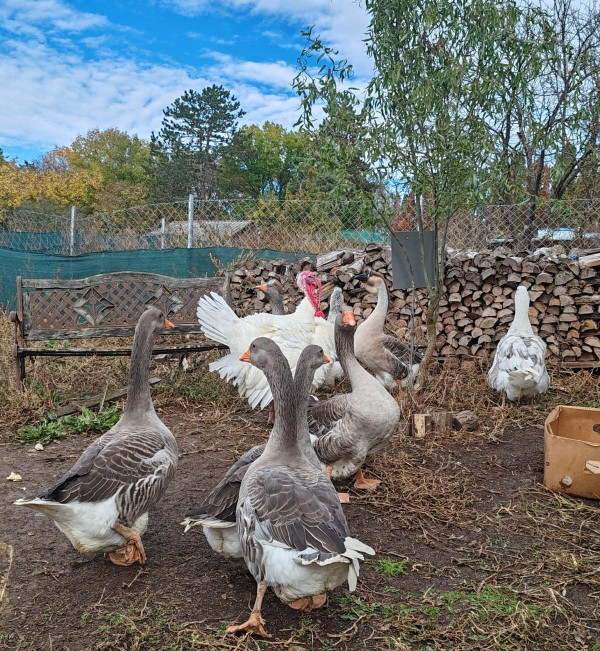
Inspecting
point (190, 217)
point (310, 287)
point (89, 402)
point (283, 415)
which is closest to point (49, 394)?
point (89, 402)

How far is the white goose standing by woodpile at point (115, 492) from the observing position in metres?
3.00

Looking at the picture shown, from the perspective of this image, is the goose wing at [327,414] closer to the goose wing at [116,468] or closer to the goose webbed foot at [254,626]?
the goose wing at [116,468]

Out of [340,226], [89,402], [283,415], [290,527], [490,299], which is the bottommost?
[89,402]

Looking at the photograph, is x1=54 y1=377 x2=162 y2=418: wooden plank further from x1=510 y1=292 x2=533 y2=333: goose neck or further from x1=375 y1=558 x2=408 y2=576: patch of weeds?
x1=510 y1=292 x2=533 y2=333: goose neck

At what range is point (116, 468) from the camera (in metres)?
3.19

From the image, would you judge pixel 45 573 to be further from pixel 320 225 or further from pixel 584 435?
pixel 320 225

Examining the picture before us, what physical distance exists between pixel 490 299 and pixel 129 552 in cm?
654

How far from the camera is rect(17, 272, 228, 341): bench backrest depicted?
684 centimetres

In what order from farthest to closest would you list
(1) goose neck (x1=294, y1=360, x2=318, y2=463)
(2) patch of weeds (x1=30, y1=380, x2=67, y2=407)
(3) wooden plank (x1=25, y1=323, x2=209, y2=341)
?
(3) wooden plank (x1=25, y1=323, x2=209, y2=341)
(2) patch of weeds (x1=30, y1=380, x2=67, y2=407)
(1) goose neck (x1=294, y1=360, x2=318, y2=463)

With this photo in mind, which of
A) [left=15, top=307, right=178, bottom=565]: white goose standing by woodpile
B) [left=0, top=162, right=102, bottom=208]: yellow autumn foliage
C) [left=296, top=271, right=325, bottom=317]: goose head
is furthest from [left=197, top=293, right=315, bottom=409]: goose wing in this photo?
[left=0, top=162, right=102, bottom=208]: yellow autumn foliage

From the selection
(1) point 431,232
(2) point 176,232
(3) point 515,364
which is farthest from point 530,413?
(2) point 176,232

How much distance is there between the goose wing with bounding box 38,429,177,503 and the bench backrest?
378 centimetres

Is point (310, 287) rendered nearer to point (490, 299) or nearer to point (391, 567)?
point (490, 299)

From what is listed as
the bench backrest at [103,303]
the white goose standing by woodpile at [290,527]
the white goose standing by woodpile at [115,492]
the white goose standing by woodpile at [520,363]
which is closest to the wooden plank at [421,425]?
the white goose standing by woodpile at [520,363]
